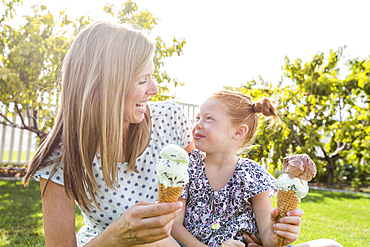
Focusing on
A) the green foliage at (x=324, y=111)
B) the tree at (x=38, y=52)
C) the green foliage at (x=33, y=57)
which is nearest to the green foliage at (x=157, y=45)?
the tree at (x=38, y=52)

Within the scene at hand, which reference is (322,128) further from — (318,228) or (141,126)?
(141,126)

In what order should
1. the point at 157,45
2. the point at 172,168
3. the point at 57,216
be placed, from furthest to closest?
the point at 157,45, the point at 57,216, the point at 172,168

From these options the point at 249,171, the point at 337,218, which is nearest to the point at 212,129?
the point at 249,171

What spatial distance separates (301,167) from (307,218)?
4.09 metres

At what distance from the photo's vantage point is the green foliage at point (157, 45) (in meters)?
6.15

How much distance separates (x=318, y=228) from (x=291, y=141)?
185 inches

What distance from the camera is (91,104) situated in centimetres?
165

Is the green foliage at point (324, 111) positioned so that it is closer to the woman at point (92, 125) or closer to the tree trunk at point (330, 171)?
the tree trunk at point (330, 171)

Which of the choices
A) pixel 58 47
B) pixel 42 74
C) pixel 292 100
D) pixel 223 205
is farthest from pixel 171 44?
pixel 223 205

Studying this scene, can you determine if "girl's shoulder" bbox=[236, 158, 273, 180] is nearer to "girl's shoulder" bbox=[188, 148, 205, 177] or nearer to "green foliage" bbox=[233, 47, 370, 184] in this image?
"girl's shoulder" bbox=[188, 148, 205, 177]

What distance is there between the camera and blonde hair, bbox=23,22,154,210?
64.6 inches

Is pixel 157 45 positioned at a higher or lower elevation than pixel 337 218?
higher

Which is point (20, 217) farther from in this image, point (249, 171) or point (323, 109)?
point (323, 109)

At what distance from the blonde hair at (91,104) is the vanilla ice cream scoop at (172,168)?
1.40 feet
